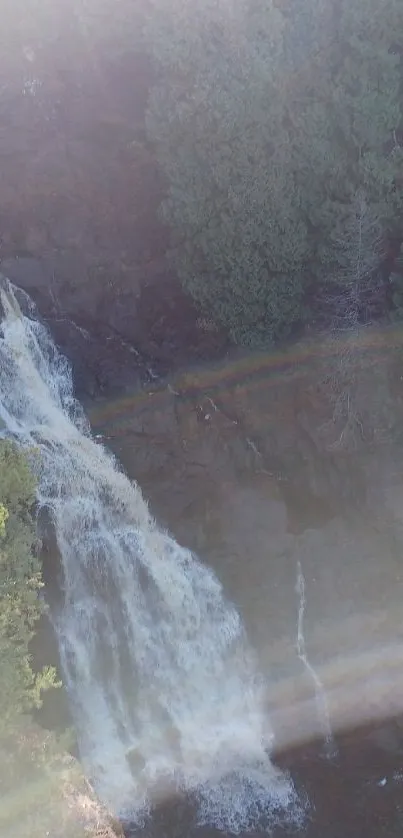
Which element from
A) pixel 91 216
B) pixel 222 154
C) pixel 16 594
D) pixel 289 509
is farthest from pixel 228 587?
pixel 222 154

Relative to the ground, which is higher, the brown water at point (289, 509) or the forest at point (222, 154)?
the forest at point (222, 154)

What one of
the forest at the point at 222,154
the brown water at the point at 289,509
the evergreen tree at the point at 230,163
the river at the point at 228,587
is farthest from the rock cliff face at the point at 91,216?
the brown water at the point at 289,509

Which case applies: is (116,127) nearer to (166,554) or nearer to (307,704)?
(166,554)

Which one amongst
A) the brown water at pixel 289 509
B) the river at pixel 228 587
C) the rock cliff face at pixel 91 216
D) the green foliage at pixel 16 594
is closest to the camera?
the green foliage at pixel 16 594

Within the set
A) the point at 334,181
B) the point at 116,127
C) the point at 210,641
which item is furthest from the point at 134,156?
the point at 210,641

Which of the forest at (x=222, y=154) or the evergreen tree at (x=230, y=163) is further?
the forest at (x=222, y=154)

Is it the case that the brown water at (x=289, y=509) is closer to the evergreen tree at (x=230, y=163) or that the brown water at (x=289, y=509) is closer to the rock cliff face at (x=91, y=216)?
the rock cliff face at (x=91, y=216)

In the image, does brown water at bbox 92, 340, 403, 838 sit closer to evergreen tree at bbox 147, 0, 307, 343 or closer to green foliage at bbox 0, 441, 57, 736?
evergreen tree at bbox 147, 0, 307, 343
